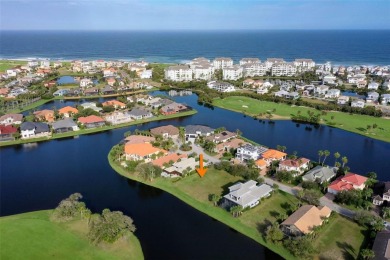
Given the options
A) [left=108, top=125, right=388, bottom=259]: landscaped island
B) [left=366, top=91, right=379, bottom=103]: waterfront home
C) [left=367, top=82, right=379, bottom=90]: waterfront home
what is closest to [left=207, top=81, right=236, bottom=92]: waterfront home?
[left=366, top=91, right=379, bottom=103]: waterfront home

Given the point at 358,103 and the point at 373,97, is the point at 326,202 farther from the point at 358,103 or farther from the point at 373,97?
the point at 373,97


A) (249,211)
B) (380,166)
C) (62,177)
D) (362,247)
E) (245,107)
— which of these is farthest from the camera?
(245,107)

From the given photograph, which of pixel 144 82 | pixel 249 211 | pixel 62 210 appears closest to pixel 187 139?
pixel 249 211

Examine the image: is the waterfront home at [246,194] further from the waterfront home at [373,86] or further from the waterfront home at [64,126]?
the waterfront home at [373,86]

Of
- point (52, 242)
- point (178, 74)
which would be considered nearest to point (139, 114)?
point (52, 242)

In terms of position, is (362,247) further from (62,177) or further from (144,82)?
(144,82)

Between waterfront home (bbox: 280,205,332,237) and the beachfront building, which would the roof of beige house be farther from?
the beachfront building
